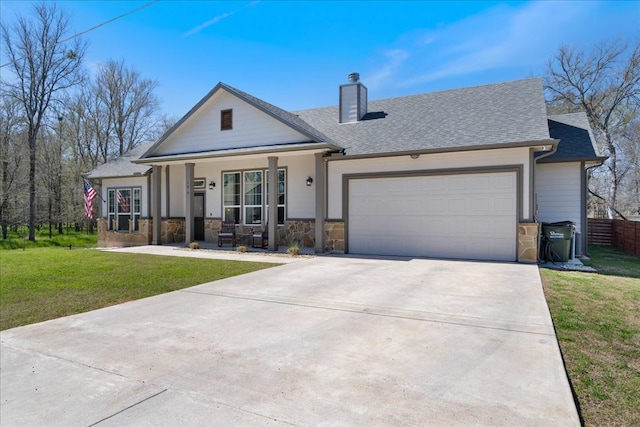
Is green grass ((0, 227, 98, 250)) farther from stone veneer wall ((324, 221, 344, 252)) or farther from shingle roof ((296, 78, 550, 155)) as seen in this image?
shingle roof ((296, 78, 550, 155))

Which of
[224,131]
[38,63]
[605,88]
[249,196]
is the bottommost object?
[249,196]

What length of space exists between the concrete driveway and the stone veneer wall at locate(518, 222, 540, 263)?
352 cm

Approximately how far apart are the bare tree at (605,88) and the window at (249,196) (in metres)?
19.8

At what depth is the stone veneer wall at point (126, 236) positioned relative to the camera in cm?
1551

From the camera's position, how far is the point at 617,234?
14797mm

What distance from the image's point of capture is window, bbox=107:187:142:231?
1641 centimetres

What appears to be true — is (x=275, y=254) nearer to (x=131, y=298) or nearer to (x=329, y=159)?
(x=329, y=159)

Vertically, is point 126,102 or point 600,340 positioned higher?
point 126,102

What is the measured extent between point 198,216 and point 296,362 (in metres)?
12.8

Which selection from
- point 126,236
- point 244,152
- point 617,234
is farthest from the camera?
point 126,236

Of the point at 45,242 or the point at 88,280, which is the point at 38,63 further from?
the point at 88,280

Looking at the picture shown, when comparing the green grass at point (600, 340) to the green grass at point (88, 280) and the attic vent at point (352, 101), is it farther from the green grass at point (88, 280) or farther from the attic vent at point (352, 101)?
the attic vent at point (352, 101)

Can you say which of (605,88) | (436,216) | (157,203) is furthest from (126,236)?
(605,88)

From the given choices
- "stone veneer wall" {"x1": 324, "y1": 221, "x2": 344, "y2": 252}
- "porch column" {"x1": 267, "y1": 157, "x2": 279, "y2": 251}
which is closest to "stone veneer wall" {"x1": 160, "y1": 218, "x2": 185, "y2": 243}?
"porch column" {"x1": 267, "y1": 157, "x2": 279, "y2": 251}
